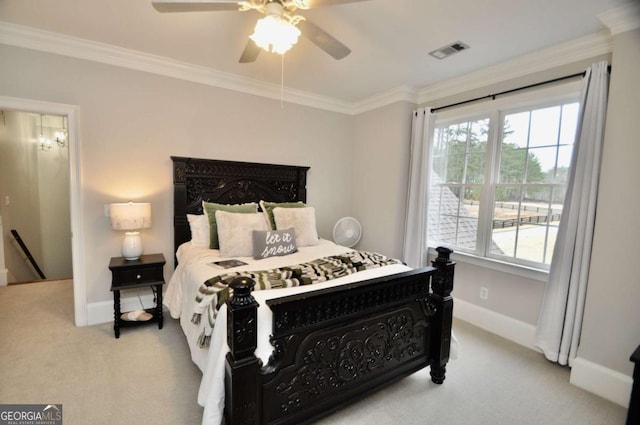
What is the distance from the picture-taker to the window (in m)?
2.55

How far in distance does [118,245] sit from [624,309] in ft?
13.4

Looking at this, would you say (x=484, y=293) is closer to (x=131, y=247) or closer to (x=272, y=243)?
(x=272, y=243)

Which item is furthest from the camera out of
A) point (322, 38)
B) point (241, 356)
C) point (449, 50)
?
point (449, 50)

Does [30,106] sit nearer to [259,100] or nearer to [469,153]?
[259,100]

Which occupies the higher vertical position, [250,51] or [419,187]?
[250,51]

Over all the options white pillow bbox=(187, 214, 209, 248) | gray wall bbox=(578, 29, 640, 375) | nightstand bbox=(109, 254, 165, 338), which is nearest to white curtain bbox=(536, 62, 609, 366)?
gray wall bbox=(578, 29, 640, 375)

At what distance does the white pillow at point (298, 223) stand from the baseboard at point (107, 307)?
1.56 m

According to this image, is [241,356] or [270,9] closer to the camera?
[241,356]

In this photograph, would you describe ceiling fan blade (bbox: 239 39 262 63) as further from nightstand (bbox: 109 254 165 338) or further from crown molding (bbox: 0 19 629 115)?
nightstand (bbox: 109 254 165 338)

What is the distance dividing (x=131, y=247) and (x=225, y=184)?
1.08m

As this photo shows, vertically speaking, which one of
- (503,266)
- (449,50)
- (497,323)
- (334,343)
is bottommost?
(497,323)

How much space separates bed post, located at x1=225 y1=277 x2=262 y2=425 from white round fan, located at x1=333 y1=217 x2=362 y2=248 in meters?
2.42

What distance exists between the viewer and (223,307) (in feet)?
5.23

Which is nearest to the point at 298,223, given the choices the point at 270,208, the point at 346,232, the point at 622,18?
the point at 270,208
